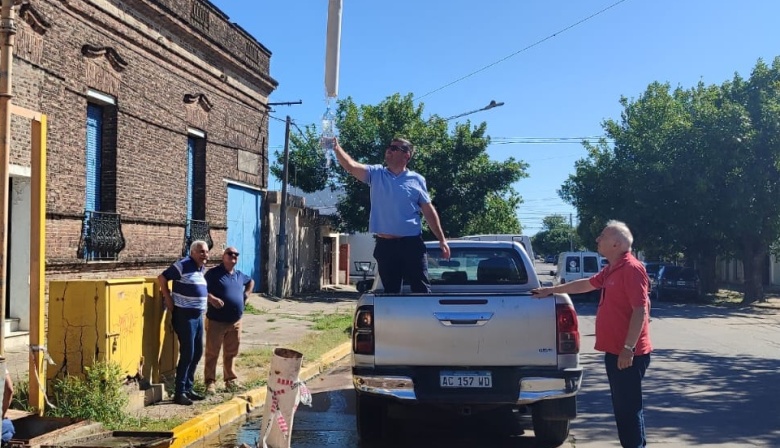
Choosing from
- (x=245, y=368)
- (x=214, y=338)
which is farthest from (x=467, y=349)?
(x=245, y=368)

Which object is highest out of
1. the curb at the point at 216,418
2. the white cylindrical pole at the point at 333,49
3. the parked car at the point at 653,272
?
the white cylindrical pole at the point at 333,49

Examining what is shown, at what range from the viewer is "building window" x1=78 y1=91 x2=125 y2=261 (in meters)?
12.5

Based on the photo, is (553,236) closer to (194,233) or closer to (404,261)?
(194,233)

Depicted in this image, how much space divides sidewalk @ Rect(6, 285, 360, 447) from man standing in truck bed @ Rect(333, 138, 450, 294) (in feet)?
7.18

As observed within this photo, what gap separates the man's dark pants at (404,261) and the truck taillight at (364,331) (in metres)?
0.71

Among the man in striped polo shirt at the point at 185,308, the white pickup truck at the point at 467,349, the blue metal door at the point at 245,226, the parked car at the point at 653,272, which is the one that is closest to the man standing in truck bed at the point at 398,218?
the white pickup truck at the point at 467,349

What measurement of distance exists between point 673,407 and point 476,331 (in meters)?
3.60

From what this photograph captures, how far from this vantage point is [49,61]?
1101 cm

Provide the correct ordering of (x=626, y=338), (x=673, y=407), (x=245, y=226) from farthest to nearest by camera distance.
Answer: (x=245, y=226) < (x=673, y=407) < (x=626, y=338)

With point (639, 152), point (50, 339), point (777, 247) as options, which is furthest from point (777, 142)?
point (50, 339)

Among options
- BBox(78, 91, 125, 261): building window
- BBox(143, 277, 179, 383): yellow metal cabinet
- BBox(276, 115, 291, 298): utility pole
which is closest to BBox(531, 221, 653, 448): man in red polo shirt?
BBox(143, 277, 179, 383): yellow metal cabinet

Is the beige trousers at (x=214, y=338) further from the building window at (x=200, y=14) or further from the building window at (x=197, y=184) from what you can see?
the building window at (x=200, y=14)

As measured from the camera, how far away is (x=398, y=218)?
6270 millimetres

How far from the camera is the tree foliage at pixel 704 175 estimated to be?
2511 cm
